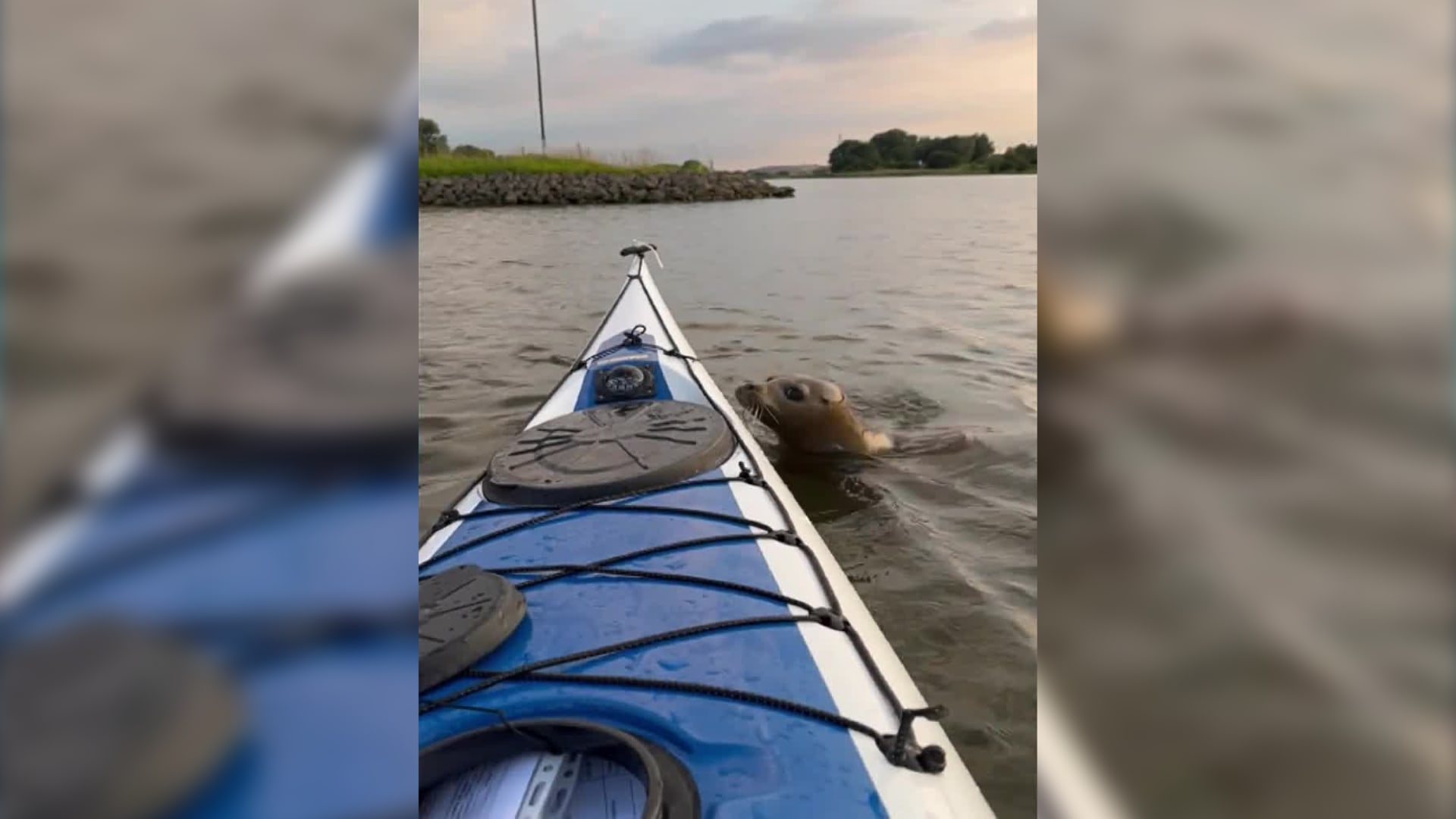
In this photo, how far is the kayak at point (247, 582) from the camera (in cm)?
33

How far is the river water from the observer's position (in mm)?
3047

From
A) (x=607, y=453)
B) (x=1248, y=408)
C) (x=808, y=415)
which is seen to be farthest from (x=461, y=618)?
(x=808, y=415)

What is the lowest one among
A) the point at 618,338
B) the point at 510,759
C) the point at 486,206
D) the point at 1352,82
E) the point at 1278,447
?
the point at 510,759

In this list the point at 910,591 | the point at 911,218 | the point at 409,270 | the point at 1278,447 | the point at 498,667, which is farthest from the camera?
the point at 911,218

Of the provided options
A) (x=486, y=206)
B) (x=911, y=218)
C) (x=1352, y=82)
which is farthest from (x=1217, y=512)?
(x=486, y=206)

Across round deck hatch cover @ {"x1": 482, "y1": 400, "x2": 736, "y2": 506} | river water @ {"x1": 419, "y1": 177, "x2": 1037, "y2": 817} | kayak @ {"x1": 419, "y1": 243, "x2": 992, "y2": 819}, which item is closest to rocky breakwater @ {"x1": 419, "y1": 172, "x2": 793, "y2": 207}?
river water @ {"x1": 419, "y1": 177, "x2": 1037, "y2": 817}

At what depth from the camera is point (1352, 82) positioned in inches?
12.1

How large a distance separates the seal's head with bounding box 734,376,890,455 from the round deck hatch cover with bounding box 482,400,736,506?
175cm

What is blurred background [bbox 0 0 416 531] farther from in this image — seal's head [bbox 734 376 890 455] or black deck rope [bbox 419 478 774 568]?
seal's head [bbox 734 376 890 455]

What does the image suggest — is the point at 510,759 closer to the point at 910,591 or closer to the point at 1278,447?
the point at 1278,447

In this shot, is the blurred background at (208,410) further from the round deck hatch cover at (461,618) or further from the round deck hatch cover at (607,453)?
the round deck hatch cover at (607,453)

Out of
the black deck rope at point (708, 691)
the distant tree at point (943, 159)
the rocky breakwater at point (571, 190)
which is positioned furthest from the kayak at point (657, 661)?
the rocky breakwater at point (571, 190)

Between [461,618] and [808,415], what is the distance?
3718 millimetres

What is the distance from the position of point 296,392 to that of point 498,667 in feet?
6.33
